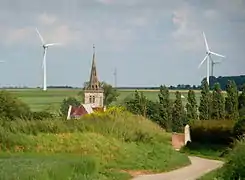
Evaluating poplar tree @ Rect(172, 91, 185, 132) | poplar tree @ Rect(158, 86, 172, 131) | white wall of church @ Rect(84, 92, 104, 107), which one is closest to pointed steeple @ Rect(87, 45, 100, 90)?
white wall of church @ Rect(84, 92, 104, 107)

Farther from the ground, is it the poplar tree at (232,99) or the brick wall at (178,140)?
the poplar tree at (232,99)

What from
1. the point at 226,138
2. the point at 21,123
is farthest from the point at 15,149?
the point at 226,138

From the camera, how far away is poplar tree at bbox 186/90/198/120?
74.8 metres

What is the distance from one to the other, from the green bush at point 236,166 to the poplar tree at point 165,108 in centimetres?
5593

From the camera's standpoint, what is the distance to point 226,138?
49344 millimetres

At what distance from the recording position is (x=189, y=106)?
245 ft

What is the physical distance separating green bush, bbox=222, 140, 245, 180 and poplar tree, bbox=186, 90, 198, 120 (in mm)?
55936

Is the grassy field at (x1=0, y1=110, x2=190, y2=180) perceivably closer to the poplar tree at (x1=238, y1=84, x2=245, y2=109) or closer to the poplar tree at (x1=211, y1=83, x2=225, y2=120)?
the poplar tree at (x1=238, y1=84, x2=245, y2=109)

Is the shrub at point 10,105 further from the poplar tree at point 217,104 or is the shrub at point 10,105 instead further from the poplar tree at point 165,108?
the poplar tree at point 217,104

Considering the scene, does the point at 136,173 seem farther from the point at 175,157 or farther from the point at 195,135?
the point at 195,135

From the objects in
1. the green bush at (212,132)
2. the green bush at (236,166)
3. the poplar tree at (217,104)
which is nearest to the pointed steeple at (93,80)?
the poplar tree at (217,104)

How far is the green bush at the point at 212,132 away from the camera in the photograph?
49656 millimetres

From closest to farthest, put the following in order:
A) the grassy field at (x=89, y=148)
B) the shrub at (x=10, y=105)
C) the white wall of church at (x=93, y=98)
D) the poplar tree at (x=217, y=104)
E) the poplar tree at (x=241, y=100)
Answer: the grassy field at (x=89, y=148) → the shrub at (x=10, y=105) → the poplar tree at (x=241, y=100) → the poplar tree at (x=217, y=104) → the white wall of church at (x=93, y=98)

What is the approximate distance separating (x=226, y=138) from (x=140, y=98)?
102 feet
